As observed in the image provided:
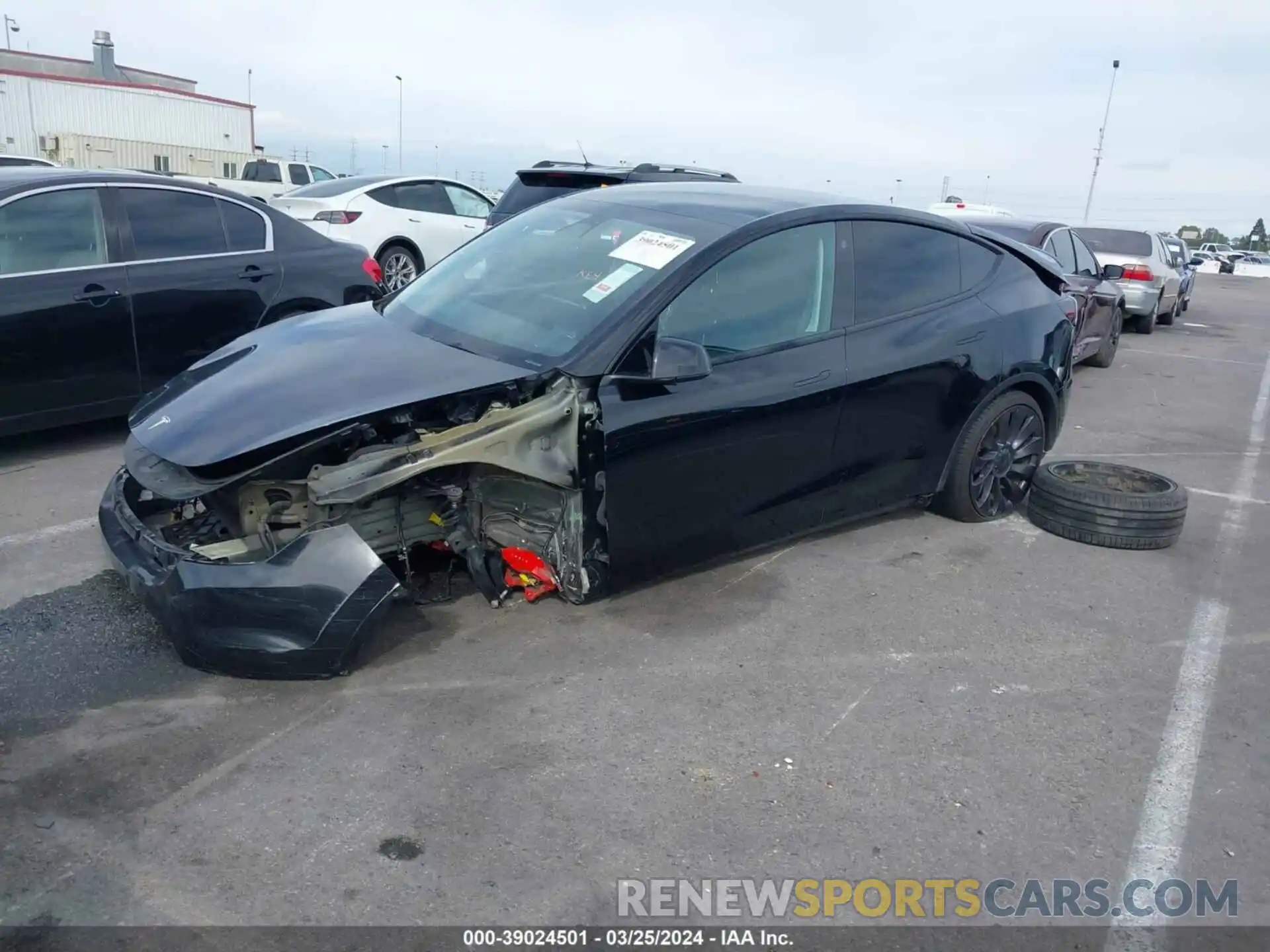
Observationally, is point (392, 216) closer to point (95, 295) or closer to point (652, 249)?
point (95, 295)

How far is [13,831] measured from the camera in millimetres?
2725

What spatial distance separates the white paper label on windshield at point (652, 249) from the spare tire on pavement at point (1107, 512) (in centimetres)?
258

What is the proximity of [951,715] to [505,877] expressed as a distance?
5.68 feet

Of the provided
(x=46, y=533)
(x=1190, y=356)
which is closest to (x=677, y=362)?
(x=46, y=533)

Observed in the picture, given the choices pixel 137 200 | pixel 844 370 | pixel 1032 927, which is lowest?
pixel 1032 927

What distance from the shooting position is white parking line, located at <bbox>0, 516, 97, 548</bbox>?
4629 mm

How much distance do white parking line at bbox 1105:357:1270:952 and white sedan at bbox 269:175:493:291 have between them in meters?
8.92

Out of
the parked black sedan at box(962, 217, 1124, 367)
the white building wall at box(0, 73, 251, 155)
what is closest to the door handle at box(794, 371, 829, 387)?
the parked black sedan at box(962, 217, 1124, 367)

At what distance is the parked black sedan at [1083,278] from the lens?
32.6ft

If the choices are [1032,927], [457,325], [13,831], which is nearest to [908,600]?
Answer: [1032,927]

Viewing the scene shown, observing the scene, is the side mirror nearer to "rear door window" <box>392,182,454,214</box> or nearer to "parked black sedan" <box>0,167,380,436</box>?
"parked black sedan" <box>0,167,380,436</box>

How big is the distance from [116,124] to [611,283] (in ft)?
147

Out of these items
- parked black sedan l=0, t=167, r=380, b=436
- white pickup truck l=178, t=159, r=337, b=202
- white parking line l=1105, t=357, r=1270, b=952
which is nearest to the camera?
white parking line l=1105, t=357, r=1270, b=952

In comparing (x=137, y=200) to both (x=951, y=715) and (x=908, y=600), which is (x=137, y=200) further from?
(x=951, y=715)
